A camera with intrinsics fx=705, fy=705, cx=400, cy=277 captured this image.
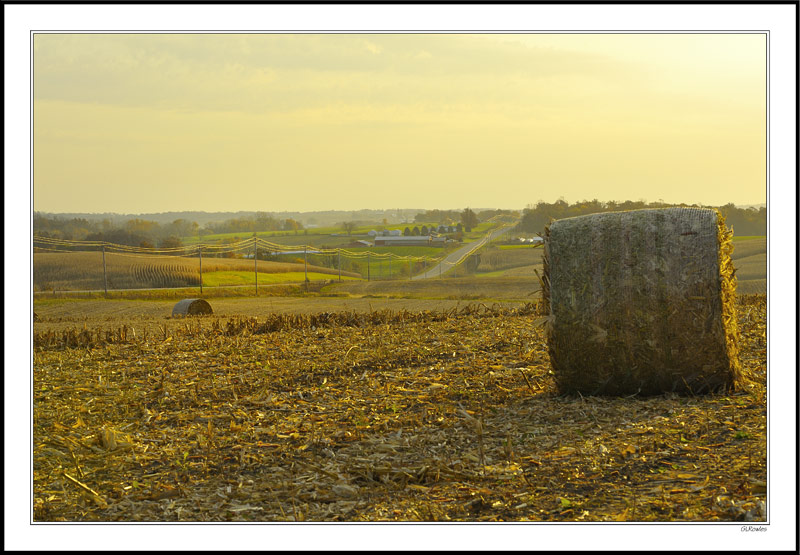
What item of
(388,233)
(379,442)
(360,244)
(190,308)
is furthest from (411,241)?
(379,442)

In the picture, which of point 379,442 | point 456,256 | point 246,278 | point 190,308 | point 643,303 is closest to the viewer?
point 379,442

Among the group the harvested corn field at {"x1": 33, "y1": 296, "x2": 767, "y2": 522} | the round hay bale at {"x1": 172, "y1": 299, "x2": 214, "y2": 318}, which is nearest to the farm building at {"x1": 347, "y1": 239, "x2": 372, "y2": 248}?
the round hay bale at {"x1": 172, "y1": 299, "x2": 214, "y2": 318}

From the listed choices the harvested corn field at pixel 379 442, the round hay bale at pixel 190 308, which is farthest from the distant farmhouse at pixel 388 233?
the harvested corn field at pixel 379 442

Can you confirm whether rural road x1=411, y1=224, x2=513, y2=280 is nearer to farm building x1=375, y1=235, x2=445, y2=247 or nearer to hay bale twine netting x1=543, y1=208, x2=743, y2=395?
farm building x1=375, y1=235, x2=445, y2=247

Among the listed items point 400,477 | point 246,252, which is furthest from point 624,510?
point 246,252

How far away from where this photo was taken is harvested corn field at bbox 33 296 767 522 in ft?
15.6

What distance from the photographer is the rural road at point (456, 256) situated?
41.4 metres

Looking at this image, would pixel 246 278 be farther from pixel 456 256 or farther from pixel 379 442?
pixel 379 442

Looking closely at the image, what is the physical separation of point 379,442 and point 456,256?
4117 cm

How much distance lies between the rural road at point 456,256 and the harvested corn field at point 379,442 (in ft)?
96.5

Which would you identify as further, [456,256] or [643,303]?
[456,256]

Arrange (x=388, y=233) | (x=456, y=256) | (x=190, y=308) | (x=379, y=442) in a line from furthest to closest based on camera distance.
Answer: (x=388, y=233)
(x=456, y=256)
(x=190, y=308)
(x=379, y=442)

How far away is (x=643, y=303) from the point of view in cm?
717

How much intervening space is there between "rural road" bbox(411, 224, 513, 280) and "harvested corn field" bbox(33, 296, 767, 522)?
96.5 ft
